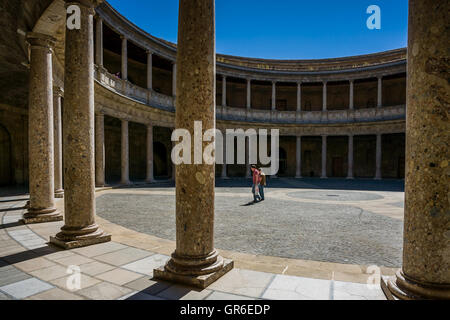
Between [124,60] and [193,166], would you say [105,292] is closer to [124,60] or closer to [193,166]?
[193,166]

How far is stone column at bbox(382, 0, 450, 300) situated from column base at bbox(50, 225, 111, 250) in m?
4.97

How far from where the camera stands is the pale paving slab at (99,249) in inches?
182

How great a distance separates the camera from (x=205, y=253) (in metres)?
3.60

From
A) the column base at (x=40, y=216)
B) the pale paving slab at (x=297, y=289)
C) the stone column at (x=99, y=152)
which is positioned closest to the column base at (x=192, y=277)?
the pale paving slab at (x=297, y=289)

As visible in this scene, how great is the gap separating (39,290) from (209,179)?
8.22 feet

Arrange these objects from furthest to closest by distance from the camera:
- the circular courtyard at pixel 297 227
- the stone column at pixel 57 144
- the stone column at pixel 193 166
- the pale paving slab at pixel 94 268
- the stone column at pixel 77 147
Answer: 1. the stone column at pixel 57 144
2. the stone column at pixel 77 147
3. the circular courtyard at pixel 297 227
4. the pale paving slab at pixel 94 268
5. the stone column at pixel 193 166

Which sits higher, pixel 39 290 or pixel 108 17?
pixel 108 17

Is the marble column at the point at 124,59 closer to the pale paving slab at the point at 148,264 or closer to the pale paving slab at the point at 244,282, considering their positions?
the pale paving slab at the point at 148,264

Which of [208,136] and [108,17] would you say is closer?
[208,136]

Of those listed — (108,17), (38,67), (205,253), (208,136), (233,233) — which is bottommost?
(233,233)

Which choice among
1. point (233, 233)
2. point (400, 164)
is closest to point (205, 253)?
point (233, 233)

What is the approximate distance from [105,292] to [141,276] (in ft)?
1.81

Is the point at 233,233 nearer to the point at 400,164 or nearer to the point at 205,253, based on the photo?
the point at 205,253
